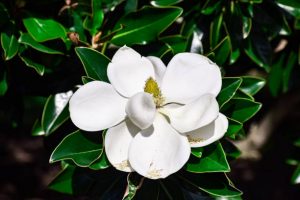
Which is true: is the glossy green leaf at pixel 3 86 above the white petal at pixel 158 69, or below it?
below

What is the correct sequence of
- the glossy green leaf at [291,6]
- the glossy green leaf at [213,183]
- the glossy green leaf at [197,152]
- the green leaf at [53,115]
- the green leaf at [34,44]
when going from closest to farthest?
the glossy green leaf at [197,152] → the glossy green leaf at [213,183] → the green leaf at [34,44] → the green leaf at [53,115] → the glossy green leaf at [291,6]

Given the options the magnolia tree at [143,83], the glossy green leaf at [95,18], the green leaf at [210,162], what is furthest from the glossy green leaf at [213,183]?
the glossy green leaf at [95,18]

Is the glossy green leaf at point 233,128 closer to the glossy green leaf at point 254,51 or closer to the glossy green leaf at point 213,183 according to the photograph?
the glossy green leaf at point 213,183

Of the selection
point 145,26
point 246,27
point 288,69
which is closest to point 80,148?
point 145,26

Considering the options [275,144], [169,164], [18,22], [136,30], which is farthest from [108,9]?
[275,144]

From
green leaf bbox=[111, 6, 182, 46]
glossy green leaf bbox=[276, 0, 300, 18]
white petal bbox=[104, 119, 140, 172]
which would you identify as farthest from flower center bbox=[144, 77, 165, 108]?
glossy green leaf bbox=[276, 0, 300, 18]

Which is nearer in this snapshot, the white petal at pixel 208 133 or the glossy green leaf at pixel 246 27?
the white petal at pixel 208 133

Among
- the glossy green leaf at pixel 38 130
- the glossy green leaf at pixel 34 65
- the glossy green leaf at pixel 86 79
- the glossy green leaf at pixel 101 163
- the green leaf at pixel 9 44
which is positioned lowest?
the glossy green leaf at pixel 38 130
